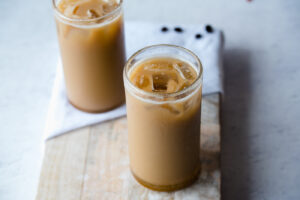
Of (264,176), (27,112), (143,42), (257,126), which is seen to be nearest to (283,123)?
(257,126)

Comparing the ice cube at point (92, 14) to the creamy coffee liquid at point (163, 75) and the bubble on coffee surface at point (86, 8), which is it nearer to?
the bubble on coffee surface at point (86, 8)

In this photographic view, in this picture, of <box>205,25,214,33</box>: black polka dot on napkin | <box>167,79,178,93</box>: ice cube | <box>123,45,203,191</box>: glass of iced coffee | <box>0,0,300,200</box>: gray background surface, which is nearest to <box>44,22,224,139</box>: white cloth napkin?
<box>205,25,214,33</box>: black polka dot on napkin

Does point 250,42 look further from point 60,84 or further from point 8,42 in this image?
point 8,42

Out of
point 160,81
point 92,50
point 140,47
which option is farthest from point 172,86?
point 140,47

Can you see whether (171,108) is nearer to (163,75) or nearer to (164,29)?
(163,75)

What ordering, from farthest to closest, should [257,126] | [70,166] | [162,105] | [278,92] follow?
1. [278,92]
2. [257,126]
3. [70,166]
4. [162,105]

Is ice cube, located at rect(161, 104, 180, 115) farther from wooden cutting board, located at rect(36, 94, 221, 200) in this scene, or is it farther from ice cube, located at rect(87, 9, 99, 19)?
ice cube, located at rect(87, 9, 99, 19)
